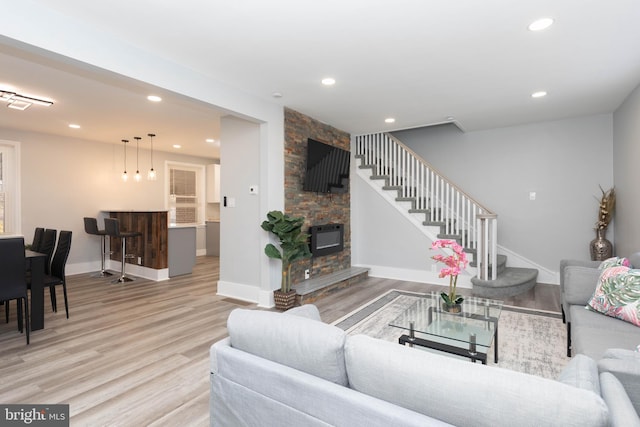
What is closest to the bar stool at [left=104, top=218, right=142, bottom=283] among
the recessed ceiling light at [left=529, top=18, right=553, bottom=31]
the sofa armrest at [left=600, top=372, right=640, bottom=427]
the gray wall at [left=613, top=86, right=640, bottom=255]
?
the recessed ceiling light at [left=529, top=18, right=553, bottom=31]

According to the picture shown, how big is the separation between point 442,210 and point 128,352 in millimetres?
4855

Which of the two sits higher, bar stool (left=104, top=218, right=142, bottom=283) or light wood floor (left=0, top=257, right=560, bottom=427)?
bar stool (left=104, top=218, right=142, bottom=283)

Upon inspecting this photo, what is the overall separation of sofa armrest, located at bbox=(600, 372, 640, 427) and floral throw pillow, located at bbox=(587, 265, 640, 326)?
4.90ft

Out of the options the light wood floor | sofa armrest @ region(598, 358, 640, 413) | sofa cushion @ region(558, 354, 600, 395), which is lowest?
the light wood floor

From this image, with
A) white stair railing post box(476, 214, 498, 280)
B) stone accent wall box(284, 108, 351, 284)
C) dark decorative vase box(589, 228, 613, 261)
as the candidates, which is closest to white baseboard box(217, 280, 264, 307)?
stone accent wall box(284, 108, 351, 284)

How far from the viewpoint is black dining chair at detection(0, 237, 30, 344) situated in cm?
304

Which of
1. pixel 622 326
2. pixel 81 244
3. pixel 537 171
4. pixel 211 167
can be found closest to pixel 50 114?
pixel 81 244

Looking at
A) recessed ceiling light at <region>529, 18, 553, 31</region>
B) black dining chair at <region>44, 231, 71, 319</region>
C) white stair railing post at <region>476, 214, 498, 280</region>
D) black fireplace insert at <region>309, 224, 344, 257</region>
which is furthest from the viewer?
black fireplace insert at <region>309, 224, 344, 257</region>

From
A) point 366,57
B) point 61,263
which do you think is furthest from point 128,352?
point 366,57

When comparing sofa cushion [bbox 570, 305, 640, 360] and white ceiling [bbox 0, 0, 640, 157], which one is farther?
white ceiling [bbox 0, 0, 640, 157]

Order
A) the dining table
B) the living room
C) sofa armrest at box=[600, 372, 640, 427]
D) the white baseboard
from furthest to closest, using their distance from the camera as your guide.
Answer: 1. the white baseboard
2. the living room
3. the dining table
4. sofa armrest at box=[600, 372, 640, 427]

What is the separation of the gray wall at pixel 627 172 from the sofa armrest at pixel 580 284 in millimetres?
1743

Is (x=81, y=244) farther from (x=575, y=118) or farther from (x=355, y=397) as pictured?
(x=575, y=118)

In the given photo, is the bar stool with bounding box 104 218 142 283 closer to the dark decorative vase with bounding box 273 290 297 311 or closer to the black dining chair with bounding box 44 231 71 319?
the black dining chair with bounding box 44 231 71 319
